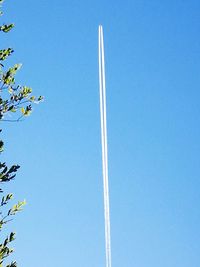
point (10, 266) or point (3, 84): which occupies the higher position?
point (3, 84)

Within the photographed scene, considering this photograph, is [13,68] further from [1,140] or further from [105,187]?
[105,187]

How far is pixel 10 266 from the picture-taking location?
14039 millimetres

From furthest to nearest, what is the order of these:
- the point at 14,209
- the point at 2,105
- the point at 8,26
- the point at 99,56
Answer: the point at 8,26 → the point at 2,105 → the point at 14,209 → the point at 99,56

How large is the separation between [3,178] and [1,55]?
570 cm

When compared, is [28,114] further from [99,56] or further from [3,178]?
[99,56]

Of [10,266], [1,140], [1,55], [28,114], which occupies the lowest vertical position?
[10,266]

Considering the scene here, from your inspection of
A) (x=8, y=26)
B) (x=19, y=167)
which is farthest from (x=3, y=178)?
(x=8, y=26)

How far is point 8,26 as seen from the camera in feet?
57.7

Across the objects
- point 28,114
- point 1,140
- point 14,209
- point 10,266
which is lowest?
point 10,266

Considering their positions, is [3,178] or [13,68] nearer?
[3,178]

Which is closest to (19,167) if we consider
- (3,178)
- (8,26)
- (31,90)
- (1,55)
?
(3,178)

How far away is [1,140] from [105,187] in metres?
4.67

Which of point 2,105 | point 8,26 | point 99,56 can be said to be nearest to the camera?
point 99,56

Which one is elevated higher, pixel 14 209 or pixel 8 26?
pixel 8 26
